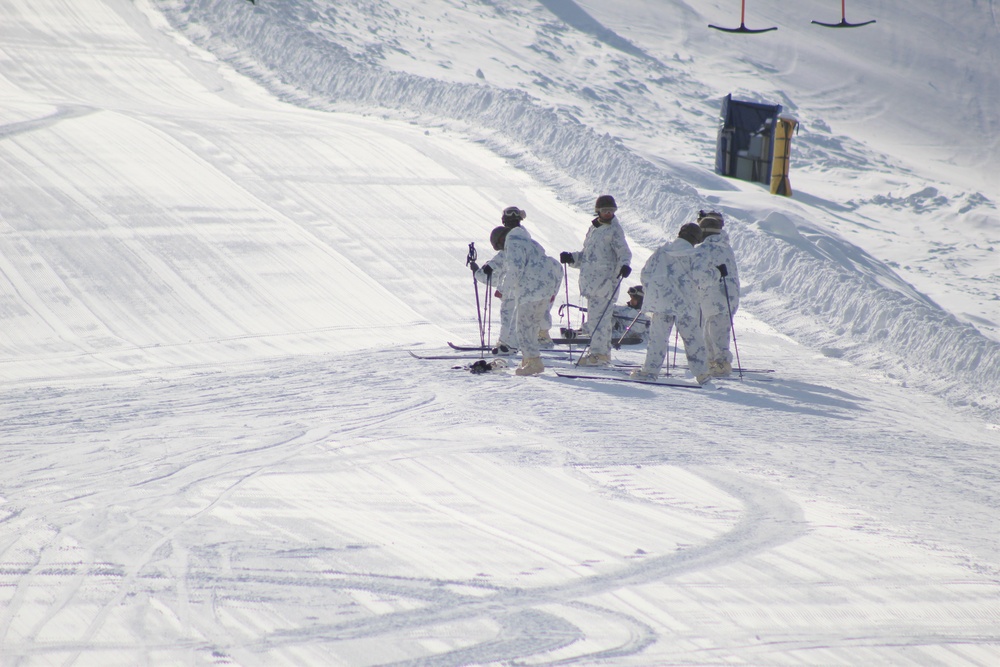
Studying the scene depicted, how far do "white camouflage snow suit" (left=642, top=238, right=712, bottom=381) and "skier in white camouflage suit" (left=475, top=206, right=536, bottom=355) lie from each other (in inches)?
48.1

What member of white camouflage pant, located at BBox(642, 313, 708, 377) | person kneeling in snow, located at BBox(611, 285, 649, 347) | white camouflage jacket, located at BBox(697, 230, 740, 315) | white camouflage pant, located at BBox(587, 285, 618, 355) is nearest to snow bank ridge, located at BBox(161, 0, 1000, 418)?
person kneeling in snow, located at BBox(611, 285, 649, 347)

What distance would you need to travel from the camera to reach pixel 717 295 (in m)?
8.95

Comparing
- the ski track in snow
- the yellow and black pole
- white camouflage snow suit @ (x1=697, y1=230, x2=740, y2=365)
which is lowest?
the ski track in snow

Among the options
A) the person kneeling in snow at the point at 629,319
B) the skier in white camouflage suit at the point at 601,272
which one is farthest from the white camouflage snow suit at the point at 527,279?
the person kneeling in snow at the point at 629,319

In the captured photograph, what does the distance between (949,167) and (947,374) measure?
14.7m

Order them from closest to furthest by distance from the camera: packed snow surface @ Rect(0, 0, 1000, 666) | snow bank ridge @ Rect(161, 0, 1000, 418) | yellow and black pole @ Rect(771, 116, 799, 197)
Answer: packed snow surface @ Rect(0, 0, 1000, 666)
snow bank ridge @ Rect(161, 0, 1000, 418)
yellow and black pole @ Rect(771, 116, 799, 197)

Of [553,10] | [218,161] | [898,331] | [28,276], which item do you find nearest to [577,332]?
[898,331]

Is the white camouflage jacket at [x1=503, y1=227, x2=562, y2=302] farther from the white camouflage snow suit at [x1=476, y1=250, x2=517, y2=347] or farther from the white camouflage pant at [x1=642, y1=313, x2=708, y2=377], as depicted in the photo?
the white camouflage pant at [x1=642, y1=313, x2=708, y2=377]

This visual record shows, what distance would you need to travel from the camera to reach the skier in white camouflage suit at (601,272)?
9.18 metres

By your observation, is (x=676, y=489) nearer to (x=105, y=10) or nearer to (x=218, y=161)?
(x=218, y=161)

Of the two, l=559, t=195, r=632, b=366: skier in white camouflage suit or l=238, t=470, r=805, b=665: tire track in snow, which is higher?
l=559, t=195, r=632, b=366: skier in white camouflage suit

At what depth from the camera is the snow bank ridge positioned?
32.9ft

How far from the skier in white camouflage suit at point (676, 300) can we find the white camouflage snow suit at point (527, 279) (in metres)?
0.85

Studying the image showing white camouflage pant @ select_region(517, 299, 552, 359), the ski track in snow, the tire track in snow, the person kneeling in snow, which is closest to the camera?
the tire track in snow
